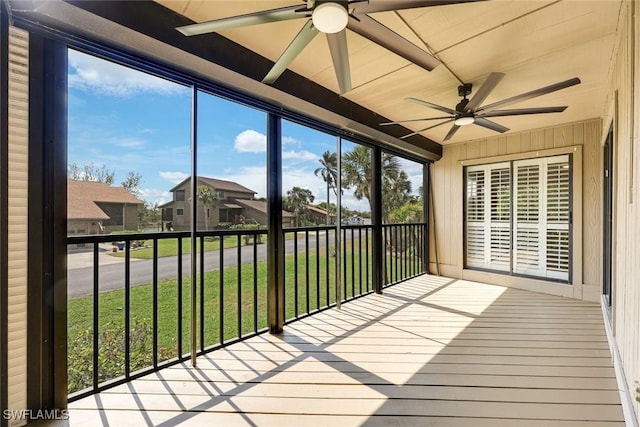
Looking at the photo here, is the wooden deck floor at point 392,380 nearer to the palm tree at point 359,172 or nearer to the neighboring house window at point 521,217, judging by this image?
the neighboring house window at point 521,217

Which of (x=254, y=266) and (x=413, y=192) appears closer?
(x=254, y=266)

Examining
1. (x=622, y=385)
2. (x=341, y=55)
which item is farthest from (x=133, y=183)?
(x=622, y=385)

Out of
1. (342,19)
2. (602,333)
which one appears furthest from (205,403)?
(602,333)

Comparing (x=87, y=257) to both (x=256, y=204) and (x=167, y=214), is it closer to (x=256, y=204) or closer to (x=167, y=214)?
(x=167, y=214)

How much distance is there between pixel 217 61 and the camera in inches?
87.1

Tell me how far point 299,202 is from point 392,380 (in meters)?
2.03

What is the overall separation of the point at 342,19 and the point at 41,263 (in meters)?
1.94

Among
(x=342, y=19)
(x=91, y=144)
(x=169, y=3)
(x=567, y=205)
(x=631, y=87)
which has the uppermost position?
(x=169, y=3)

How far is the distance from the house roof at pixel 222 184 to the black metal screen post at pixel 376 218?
1.93 m

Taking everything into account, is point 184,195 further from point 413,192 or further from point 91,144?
point 413,192

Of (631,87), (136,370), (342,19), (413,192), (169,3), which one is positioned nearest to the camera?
(342,19)

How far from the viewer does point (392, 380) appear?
2039 millimetres

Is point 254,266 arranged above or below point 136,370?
above

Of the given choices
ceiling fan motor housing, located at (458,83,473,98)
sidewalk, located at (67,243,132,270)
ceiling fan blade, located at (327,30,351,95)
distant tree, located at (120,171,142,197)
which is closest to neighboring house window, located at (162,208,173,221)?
distant tree, located at (120,171,142,197)
